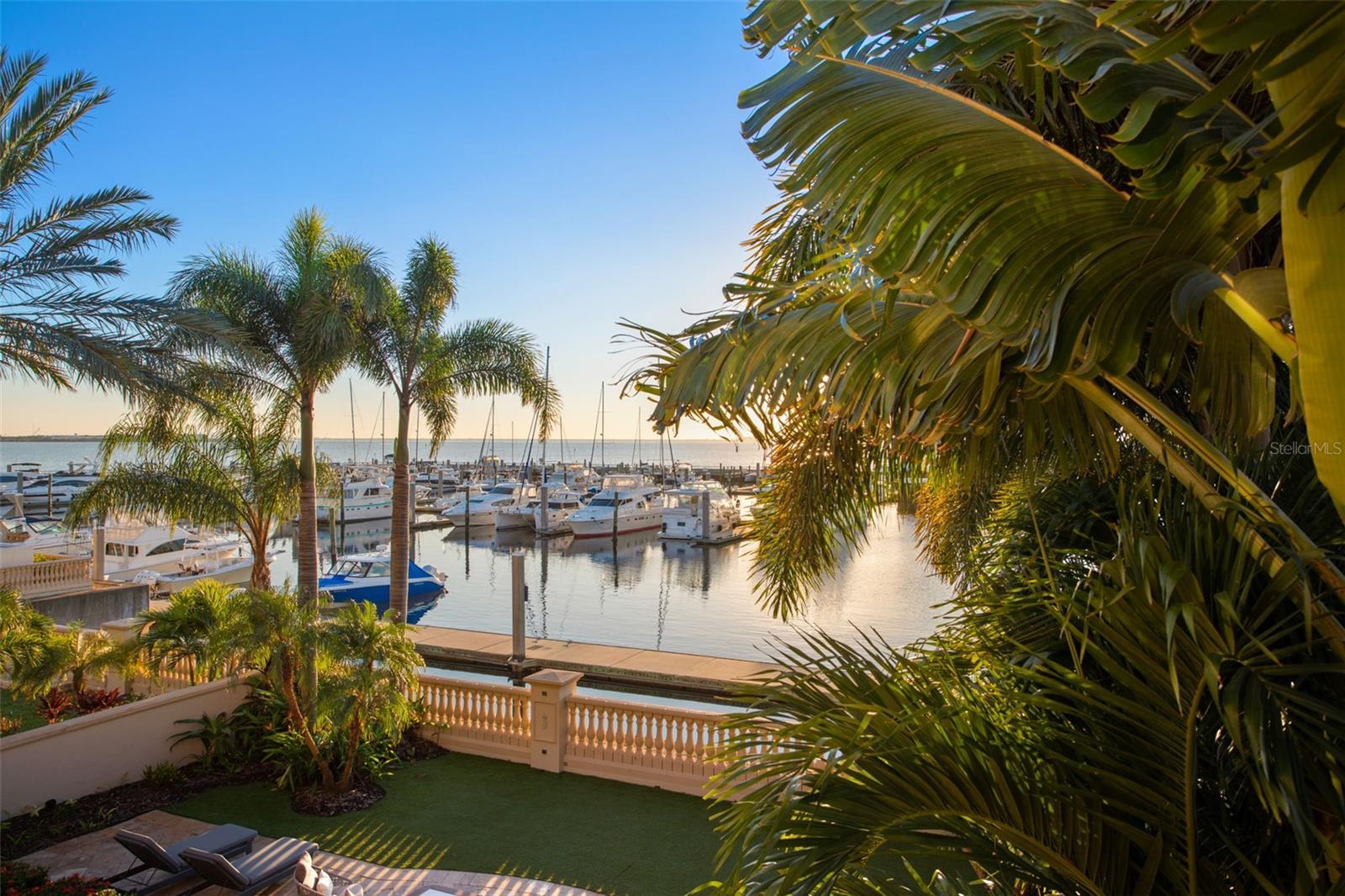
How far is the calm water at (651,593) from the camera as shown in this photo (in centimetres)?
2716

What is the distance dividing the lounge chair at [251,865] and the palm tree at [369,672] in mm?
1456

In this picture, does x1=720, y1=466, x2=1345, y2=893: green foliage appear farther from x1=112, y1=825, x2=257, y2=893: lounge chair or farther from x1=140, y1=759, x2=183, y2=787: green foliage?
x1=140, y1=759, x2=183, y2=787: green foliage

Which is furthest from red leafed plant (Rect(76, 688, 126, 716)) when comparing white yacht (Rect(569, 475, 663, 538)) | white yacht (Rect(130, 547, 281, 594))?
white yacht (Rect(569, 475, 663, 538))

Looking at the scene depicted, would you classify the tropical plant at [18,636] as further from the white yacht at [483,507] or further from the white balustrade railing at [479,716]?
the white yacht at [483,507]

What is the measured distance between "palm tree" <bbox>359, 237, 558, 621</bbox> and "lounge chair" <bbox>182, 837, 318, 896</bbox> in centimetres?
692

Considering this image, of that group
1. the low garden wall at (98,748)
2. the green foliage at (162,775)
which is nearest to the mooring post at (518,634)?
the low garden wall at (98,748)

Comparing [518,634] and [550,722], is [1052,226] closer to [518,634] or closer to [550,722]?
[550,722]

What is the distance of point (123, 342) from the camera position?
9141 millimetres

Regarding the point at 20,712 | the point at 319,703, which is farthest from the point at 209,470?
the point at 319,703

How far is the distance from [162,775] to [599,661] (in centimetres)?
1003

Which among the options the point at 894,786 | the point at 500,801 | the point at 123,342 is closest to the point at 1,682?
the point at 123,342

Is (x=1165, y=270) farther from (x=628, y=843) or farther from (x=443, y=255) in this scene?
(x=443, y=255)

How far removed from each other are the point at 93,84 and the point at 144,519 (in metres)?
6.78

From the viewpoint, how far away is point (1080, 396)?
10.2ft
